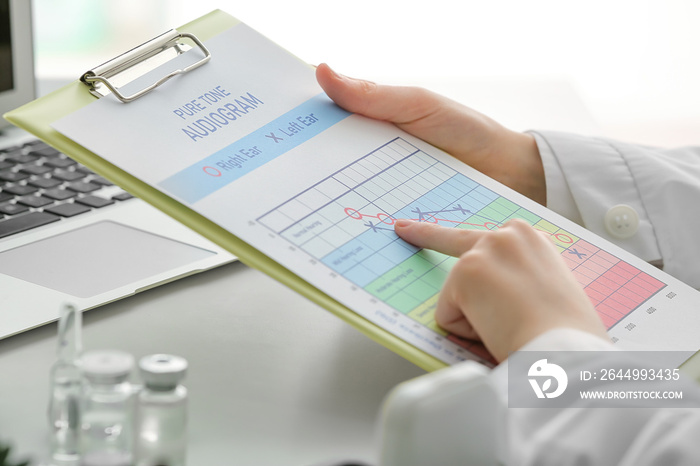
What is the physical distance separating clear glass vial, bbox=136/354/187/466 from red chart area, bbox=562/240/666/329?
12.6 inches

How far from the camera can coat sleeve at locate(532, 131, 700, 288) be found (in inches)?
28.0

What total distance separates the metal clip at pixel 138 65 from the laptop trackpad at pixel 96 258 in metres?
0.15

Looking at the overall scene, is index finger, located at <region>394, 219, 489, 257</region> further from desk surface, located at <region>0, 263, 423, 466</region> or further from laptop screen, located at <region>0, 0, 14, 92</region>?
laptop screen, located at <region>0, 0, 14, 92</region>

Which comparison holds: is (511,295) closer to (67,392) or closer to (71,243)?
(67,392)

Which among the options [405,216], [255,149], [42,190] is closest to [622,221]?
[405,216]

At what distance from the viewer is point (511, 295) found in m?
0.49

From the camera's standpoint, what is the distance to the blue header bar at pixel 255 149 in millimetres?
554

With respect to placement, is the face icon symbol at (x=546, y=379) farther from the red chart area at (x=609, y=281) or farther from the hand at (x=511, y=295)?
the red chart area at (x=609, y=281)

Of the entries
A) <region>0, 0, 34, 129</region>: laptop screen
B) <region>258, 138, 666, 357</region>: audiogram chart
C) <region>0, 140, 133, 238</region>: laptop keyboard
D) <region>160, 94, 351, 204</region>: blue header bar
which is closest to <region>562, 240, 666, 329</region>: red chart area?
<region>258, 138, 666, 357</region>: audiogram chart

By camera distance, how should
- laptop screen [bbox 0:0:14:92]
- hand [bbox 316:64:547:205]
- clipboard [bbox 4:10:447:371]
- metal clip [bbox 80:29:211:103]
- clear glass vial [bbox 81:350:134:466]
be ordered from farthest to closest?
laptop screen [bbox 0:0:14:92] < hand [bbox 316:64:547:205] < metal clip [bbox 80:29:211:103] < clipboard [bbox 4:10:447:371] < clear glass vial [bbox 81:350:134:466]

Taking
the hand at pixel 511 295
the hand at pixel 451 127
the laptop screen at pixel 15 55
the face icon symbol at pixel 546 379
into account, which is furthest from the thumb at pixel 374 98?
the laptop screen at pixel 15 55

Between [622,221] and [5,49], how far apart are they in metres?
0.75

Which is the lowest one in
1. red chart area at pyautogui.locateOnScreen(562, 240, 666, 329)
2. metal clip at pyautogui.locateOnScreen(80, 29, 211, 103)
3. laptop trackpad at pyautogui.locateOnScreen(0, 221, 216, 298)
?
laptop trackpad at pyautogui.locateOnScreen(0, 221, 216, 298)

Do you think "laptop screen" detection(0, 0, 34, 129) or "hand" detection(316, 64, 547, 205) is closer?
"hand" detection(316, 64, 547, 205)
